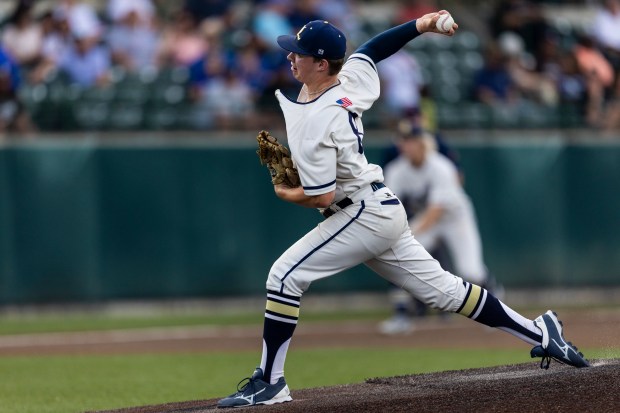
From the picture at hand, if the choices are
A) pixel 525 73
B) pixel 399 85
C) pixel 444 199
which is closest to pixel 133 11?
pixel 399 85

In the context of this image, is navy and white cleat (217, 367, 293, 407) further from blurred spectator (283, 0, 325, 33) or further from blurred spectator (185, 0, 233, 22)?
blurred spectator (185, 0, 233, 22)

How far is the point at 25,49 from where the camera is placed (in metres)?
13.2

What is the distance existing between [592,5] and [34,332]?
11.6m

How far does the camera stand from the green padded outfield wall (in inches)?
496

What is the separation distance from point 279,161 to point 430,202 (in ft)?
18.3

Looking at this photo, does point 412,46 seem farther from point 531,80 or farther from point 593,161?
point 593,161

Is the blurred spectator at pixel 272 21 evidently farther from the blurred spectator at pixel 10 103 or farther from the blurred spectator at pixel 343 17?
the blurred spectator at pixel 10 103

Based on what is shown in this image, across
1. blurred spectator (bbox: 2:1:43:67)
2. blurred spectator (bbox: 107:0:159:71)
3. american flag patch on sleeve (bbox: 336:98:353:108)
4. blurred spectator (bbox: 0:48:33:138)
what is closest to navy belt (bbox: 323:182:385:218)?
american flag patch on sleeve (bbox: 336:98:353:108)

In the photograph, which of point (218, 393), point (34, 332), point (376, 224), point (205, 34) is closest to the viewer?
point (376, 224)

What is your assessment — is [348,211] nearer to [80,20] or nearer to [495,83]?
[80,20]

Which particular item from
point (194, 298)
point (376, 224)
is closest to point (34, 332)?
point (194, 298)

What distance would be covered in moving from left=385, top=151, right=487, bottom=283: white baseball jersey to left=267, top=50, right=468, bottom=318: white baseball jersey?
17.0ft

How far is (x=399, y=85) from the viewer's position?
14141 millimetres

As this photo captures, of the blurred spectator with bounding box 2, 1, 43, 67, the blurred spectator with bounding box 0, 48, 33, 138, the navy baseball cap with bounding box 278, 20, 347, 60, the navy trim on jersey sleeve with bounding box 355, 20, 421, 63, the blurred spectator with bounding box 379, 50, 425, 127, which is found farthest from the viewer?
the blurred spectator with bounding box 379, 50, 425, 127
